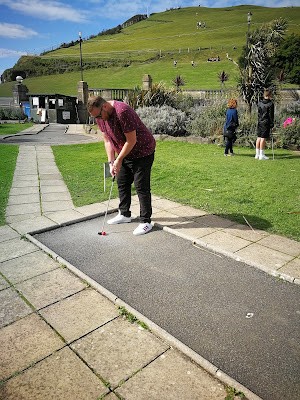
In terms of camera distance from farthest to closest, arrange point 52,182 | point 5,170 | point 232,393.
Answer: point 5,170 < point 52,182 < point 232,393

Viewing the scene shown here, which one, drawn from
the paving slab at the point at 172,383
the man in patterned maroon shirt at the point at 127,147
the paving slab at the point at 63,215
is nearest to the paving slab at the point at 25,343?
the paving slab at the point at 172,383

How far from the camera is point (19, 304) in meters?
2.69

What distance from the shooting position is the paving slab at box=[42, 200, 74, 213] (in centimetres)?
516

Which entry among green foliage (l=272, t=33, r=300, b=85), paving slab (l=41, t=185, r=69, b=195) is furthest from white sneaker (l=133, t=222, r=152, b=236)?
green foliage (l=272, t=33, r=300, b=85)

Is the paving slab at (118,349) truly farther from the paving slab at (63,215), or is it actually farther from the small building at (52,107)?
the small building at (52,107)

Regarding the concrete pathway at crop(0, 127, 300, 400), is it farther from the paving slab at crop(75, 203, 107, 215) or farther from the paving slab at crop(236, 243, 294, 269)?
the paving slab at crop(75, 203, 107, 215)

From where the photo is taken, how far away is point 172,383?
1898 mm

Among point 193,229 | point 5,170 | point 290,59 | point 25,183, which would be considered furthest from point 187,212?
point 290,59

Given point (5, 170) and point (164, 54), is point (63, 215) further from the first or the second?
point (164, 54)

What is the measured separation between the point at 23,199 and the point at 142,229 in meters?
2.83

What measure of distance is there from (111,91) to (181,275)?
21.7m

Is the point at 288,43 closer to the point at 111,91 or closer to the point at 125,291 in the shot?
the point at 111,91

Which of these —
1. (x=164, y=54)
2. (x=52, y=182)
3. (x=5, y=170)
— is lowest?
(x=52, y=182)

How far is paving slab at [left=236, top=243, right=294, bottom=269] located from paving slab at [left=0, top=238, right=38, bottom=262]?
2630 millimetres
